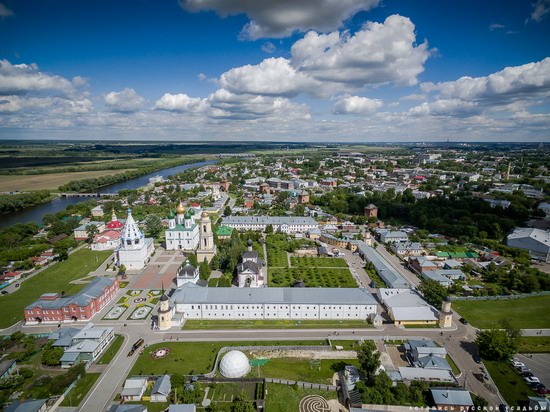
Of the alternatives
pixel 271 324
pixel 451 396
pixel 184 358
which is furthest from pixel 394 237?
pixel 184 358

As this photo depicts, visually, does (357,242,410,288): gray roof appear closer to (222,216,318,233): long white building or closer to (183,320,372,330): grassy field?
(183,320,372,330): grassy field

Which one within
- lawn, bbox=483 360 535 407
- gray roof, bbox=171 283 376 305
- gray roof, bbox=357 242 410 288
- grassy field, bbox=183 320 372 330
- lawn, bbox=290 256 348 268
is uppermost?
gray roof, bbox=171 283 376 305

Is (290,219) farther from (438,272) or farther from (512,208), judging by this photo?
(512,208)

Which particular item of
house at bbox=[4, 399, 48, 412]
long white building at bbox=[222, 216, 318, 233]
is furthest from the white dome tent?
long white building at bbox=[222, 216, 318, 233]

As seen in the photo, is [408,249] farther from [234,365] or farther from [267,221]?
[234,365]

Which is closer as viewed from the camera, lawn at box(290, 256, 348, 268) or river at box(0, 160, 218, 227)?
lawn at box(290, 256, 348, 268)

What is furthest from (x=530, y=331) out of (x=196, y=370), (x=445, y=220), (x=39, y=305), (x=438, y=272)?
(x=39, y=305)
